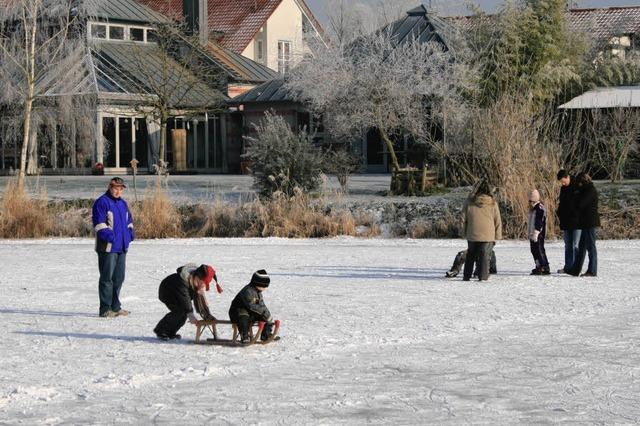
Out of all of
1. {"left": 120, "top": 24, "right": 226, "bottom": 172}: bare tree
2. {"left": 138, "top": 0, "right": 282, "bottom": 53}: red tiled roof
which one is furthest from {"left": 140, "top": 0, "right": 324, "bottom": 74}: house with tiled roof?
{"left": 120, "top": 24, "right": 226, "bottom": 172}: bare tree

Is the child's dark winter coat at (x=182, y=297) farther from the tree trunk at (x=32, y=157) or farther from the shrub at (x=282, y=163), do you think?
the tree trunk at (x=32, y=157)

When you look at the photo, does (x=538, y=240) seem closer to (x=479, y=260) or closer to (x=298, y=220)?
(x=479, y=260)

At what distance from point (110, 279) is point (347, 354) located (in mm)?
3629

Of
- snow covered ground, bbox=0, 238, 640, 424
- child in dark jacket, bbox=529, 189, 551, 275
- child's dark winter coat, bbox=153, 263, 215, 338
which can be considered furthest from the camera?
child in dark jacket, bbox=529, 189, 551, 275

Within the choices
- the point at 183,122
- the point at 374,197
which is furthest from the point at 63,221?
Result: the point at 183,122

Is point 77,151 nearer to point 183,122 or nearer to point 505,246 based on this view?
point 183,122

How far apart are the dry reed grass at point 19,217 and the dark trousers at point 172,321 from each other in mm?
15877

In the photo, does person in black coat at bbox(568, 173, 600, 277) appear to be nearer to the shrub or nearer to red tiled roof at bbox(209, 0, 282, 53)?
the shrub

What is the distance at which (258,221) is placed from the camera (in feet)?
89.4

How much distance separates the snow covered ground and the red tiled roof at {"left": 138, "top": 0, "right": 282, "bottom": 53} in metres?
46.0

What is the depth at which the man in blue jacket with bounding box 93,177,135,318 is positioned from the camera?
1362 centimetres

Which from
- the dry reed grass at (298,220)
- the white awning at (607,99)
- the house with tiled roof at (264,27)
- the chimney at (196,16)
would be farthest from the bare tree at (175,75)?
the dry reed grass at (298,220)

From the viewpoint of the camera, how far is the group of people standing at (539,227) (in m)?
17.1

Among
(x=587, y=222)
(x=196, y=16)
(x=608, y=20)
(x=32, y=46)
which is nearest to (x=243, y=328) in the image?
(x=587, y=222)
